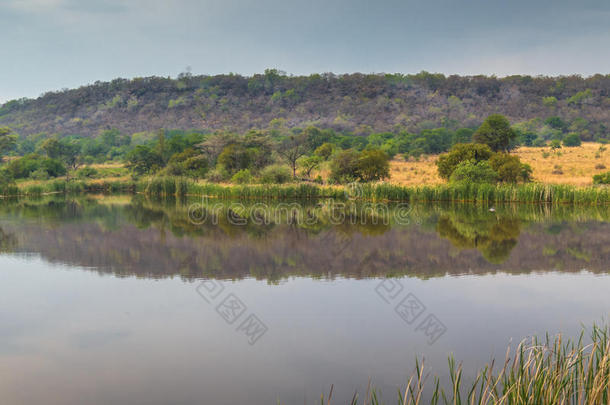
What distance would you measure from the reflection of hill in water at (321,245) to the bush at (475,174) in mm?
7571

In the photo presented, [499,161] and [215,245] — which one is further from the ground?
[499,161]

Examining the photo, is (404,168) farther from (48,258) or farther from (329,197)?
(48,258)

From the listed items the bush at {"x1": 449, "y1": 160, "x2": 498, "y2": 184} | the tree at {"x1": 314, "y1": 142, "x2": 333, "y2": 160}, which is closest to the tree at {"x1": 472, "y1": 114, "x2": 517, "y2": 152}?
the tree at {"x1": 314, "y1": 142, "x2": 333, "y2": 160}

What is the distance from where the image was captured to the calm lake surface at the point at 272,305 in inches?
234

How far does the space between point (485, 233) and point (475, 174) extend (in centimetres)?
1375

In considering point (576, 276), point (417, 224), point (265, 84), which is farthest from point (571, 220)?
point (265, 84)

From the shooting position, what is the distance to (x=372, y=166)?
36.2 metres

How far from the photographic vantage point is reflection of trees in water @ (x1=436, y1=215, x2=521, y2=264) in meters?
14.0

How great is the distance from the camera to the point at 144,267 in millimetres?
12148

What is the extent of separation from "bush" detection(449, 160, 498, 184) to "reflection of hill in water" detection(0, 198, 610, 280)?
7.57 m

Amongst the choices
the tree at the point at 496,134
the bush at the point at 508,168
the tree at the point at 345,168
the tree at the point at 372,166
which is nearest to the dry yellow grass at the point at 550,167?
the tree at the point at 372,166

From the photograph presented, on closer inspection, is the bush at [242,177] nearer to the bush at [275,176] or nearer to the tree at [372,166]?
the bush at [275,176]

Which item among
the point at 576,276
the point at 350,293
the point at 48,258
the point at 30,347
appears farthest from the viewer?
the point at 48,258

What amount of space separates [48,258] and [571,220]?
709 inches
